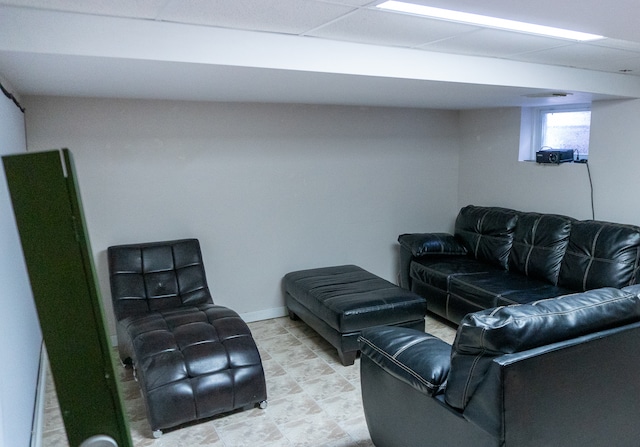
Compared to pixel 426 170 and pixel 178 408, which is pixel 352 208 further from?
pixel 178 408

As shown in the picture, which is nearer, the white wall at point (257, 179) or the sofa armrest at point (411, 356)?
the sofa armrest at point (411, 356)

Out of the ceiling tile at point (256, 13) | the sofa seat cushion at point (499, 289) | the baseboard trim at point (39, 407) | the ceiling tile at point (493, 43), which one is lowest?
the baseboard trim at point (39, 407)

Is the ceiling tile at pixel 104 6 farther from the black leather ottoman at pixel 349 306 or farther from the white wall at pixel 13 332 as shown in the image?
the black leather ottoman at pixel 349 306

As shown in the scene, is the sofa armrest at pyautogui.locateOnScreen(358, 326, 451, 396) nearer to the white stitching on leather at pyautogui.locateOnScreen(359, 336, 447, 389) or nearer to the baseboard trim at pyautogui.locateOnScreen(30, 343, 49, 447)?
the white stitching on leather at pyautogui.locateOnScreen(359, 336, 447, 389)

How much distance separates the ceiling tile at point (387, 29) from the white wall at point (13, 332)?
157 cm

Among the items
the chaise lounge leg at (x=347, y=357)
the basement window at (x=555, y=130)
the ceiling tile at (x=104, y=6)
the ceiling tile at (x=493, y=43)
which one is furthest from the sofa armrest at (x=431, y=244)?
the ceiling tile at (x=104, y=6)

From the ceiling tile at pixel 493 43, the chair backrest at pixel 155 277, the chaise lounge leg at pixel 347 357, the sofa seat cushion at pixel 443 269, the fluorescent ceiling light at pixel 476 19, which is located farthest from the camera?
the sofa seat cushion at pixel 443 269

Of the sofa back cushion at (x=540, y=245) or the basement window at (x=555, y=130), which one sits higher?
the basement window at (x=555, y=130)

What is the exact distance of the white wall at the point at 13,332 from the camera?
5.88 ft

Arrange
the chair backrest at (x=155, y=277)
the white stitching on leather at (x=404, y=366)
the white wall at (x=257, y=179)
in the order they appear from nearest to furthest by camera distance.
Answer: the white stitching on leather at (x=404, y=366)
the chair backrest at (x=155, y=277)
the white wall at (x=257, y=179)

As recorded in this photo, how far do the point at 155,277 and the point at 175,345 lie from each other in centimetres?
102

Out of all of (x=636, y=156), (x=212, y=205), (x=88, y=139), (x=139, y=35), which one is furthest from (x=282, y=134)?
(x=636, y=156)

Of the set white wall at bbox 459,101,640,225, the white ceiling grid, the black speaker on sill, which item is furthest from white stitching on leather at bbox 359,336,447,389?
the black speaker on sill

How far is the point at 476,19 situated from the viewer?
2166 mm
